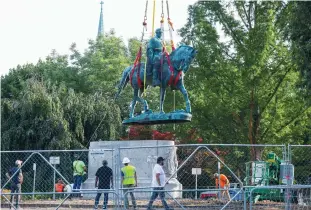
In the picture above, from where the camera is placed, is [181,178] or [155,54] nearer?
[155,54]

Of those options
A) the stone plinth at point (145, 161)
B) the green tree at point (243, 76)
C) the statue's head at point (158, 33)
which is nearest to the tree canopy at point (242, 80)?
the green tree at point (243, 76)

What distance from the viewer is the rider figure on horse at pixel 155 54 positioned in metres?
26.8

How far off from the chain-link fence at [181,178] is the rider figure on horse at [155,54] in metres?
2.43

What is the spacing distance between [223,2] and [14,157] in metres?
13.2

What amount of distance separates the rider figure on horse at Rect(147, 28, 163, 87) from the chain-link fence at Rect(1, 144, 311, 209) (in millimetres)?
2430

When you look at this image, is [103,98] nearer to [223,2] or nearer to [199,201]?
[223,2]

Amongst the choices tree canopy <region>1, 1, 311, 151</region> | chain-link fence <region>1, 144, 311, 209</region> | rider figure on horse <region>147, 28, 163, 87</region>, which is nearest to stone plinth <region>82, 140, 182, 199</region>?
chain-link fence <region>1, 144, 311, 209</region>

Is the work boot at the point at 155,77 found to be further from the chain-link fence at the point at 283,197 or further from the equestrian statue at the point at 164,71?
the chain-link fence at the point at 283,197

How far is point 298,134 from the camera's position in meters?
42.2

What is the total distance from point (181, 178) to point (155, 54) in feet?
35.7

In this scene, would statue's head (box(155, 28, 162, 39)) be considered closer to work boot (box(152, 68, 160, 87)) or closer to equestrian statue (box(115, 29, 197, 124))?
equestrian statue (box(115, 29, 197, 124))

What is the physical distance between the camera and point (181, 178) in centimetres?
3675

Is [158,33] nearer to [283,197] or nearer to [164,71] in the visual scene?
[164,71]

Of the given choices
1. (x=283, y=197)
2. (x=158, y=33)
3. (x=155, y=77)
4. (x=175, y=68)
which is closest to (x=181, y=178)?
(x=155, y=77)
